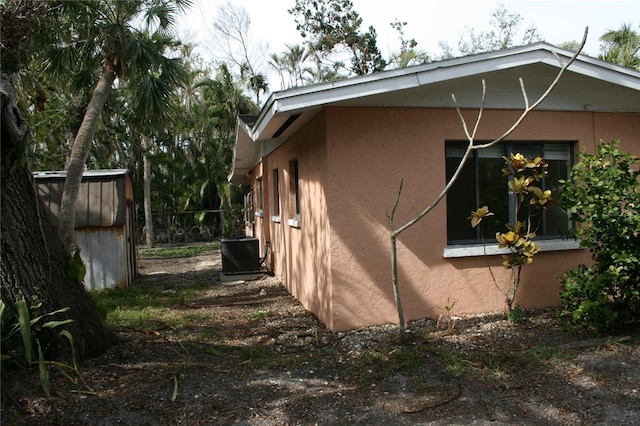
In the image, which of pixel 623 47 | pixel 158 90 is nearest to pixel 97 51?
pixel 158 90

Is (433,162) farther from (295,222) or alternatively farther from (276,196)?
(276,196)

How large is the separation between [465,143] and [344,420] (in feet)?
13.9

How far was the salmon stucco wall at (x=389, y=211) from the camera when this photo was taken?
241 inches

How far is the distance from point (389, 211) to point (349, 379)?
234 centimetres

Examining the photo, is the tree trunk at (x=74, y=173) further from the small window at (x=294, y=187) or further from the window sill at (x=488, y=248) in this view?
the window sill at (x=488, y=248)

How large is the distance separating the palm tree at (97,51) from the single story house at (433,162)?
372cm

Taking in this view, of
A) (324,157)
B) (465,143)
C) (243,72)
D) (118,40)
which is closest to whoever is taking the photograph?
(324,157)

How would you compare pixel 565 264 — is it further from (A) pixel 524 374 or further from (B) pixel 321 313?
(B) pixel 321 313

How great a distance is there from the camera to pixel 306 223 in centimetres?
747

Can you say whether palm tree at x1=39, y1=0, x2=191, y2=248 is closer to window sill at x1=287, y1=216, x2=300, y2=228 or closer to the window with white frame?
window sill at x1=287, y1=216, x2=300, y2=228

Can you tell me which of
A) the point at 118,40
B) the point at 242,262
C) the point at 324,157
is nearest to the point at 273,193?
the point at 242,262

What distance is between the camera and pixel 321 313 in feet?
22.1

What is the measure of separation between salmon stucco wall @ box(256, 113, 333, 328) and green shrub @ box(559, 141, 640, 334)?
2.97m

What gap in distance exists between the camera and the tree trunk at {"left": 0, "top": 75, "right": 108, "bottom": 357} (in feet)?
13.9
